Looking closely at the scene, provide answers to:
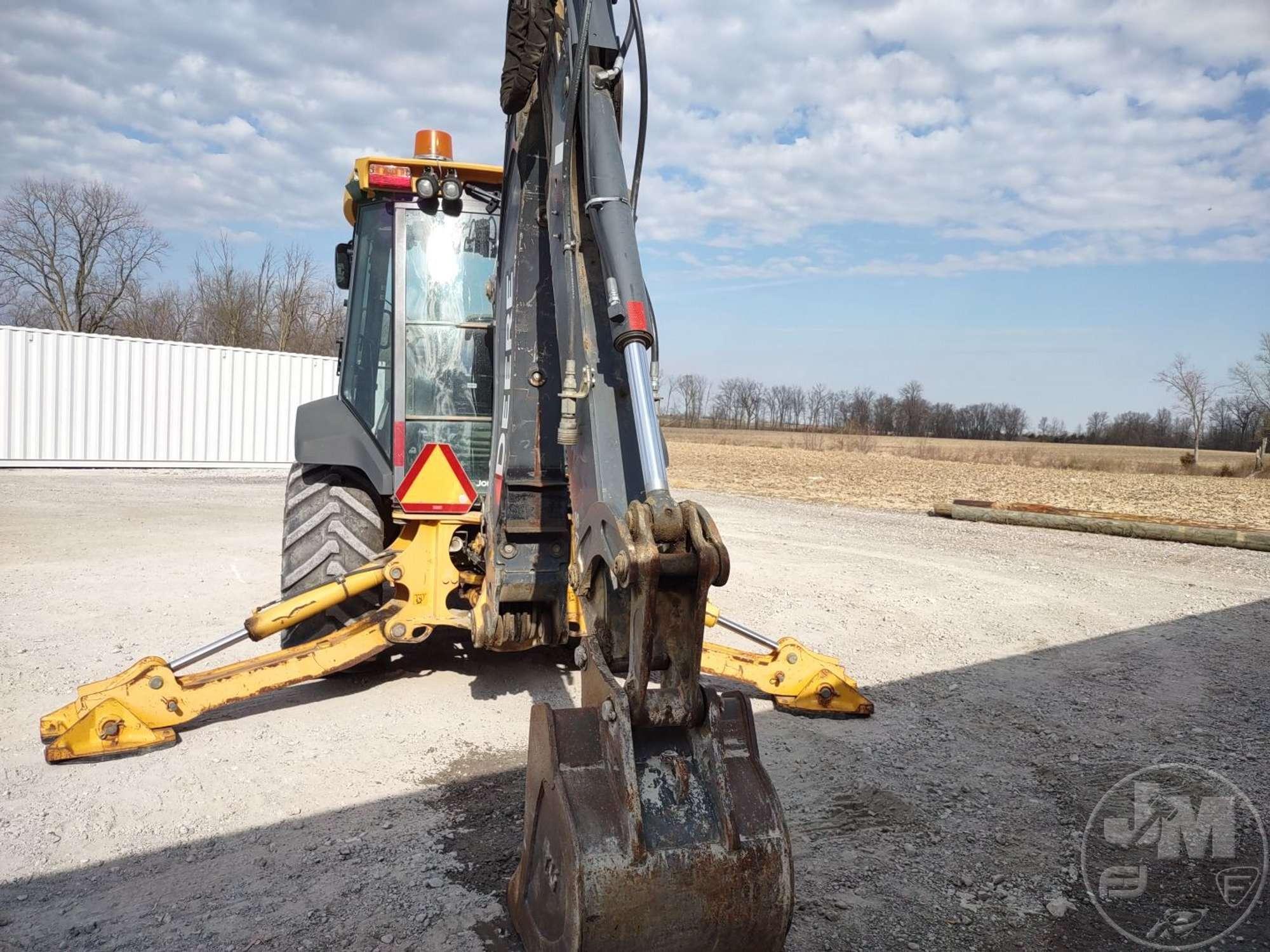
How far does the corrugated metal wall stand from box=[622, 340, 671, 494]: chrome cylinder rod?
17061 mm

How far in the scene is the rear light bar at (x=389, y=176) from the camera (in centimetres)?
482

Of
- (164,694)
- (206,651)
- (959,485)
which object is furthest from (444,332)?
(959,485)

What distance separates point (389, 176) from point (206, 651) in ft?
8.50

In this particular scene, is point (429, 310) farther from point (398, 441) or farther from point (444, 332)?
point (398, 441)

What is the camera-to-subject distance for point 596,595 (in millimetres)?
2717

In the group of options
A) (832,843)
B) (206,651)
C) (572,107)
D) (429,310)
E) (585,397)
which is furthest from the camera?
(429,310)

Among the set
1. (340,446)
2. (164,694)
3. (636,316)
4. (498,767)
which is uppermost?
(636,316)

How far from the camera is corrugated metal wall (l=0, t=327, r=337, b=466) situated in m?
16.1

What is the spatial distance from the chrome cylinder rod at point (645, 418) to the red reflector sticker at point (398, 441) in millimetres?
2511

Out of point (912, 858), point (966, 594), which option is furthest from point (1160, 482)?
point (912, 858)

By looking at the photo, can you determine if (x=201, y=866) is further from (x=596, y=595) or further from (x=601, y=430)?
(x=601, y=430)

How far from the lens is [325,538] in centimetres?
492

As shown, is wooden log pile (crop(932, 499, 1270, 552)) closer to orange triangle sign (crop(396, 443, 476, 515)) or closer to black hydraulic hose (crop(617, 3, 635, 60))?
orange triangle sign (crop(396, 443, 476, 515))

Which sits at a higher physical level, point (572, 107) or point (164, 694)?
point (572, 107)
